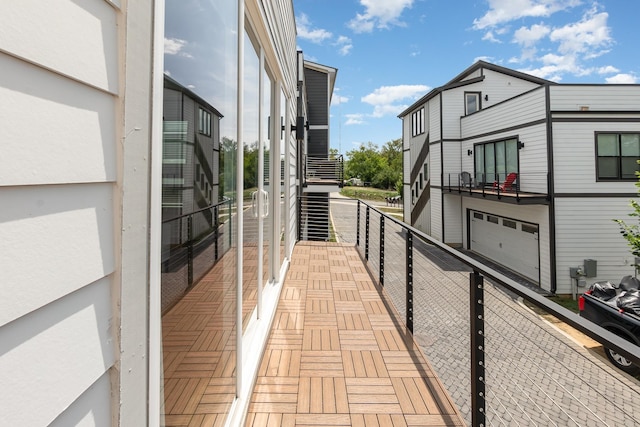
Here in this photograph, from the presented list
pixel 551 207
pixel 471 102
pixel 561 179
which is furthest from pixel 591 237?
pixel 471 102

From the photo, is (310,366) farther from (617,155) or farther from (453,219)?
(453,219)

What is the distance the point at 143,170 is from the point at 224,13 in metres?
0.90

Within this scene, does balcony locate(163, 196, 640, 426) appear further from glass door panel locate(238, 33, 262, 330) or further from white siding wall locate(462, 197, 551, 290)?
white siding wall locate(462, 197, 551, 290)

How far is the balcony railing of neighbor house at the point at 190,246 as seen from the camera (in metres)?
0.79

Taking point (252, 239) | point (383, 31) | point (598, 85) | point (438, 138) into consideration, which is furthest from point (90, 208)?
point (383, 31)

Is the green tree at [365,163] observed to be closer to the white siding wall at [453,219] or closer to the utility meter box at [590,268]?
the white siding wall at [453,219]

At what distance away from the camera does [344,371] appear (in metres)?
1.98

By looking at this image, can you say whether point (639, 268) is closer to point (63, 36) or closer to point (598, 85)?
point (598, 85)

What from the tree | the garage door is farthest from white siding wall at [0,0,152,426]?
the garage door

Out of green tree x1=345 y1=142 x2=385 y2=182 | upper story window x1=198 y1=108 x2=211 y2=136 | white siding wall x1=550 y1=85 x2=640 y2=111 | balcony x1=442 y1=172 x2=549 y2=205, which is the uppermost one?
green tree x1=345 y1=142 x2=385 y2=182

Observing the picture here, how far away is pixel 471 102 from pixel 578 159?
5.83 metres

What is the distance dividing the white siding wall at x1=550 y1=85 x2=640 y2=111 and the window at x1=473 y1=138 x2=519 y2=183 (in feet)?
5.38

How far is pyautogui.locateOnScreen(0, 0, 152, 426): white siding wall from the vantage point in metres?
0.37

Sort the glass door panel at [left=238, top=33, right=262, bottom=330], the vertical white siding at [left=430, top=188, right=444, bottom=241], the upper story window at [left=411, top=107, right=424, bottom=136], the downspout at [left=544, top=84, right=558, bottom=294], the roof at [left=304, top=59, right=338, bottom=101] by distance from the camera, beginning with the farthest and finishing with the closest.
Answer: the upper story window at [left=411, top=107, right=424, bottom=136] < the vertical white siding at [left=430, top=188, right=444, bottom=241] < the roof at [left=304, top=59, right=338, bottom=101] < the downspout at [left=544, top=84, right=558, bottom=294] < the glass door panel at [left=238, top=33, right=262, bottom=330]
